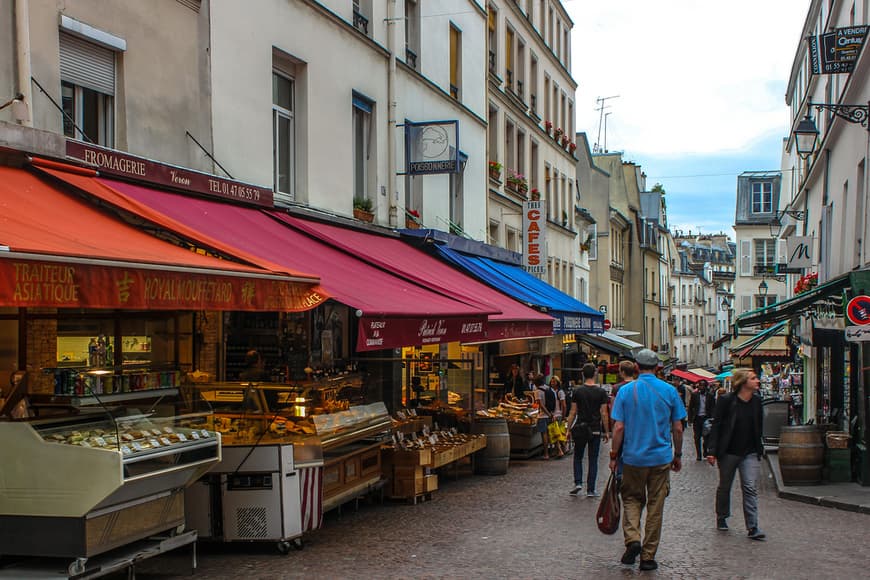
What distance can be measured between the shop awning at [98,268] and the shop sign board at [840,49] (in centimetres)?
1116

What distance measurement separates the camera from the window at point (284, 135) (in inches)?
529

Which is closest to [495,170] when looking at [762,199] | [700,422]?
[700,422]

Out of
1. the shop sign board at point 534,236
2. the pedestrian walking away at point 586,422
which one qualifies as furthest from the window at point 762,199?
the pedestrian walking away at point 586,422

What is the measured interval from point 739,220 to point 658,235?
22.0 feet

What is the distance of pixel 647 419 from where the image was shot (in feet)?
26.8

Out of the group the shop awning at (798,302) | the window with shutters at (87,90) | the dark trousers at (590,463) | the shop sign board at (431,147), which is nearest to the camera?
the window with shutters at (87,90)

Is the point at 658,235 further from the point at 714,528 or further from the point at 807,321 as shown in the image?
the point at 714,528

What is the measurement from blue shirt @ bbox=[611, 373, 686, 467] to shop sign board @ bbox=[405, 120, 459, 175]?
29.5ft

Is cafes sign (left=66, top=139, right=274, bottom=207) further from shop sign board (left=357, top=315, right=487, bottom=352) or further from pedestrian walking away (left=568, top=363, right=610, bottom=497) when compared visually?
pedestrian walking away (left=568, top=363, right=610, bottom=497)

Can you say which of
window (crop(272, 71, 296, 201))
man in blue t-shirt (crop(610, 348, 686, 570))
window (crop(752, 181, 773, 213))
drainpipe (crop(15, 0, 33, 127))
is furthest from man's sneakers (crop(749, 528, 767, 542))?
window (crop(752, 181, 773, 213))

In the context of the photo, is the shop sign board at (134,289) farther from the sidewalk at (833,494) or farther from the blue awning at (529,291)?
the blue awning at (529,291)

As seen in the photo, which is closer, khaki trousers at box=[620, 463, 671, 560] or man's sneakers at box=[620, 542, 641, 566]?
khaki trousers at box=[620, 463, 671, 560]

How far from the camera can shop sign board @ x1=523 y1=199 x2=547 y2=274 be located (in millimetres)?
25625

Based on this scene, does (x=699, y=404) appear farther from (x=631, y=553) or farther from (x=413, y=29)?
(x=631, y=553)
